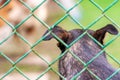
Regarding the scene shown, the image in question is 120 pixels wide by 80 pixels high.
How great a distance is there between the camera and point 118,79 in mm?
6125

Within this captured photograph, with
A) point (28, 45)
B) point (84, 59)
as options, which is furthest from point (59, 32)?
point (28, 45)

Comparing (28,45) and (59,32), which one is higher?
(28,45)

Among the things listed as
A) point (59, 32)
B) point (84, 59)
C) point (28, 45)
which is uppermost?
point (28, 45)

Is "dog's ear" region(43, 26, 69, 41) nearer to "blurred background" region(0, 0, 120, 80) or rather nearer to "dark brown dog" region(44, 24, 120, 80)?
"dark brown dog" region(44, 24, 120, 80)

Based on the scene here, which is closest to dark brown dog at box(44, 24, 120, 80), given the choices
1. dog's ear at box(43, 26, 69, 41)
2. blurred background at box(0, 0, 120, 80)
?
dog's ear at box(43, 26, 69, 41)

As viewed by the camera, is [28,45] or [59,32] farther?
[28,45]

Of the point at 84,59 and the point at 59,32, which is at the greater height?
the point at 59,32

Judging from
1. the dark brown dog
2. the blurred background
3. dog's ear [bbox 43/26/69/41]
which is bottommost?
the dark brown dog

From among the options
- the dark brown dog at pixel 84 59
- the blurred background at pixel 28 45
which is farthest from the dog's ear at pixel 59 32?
the blurred background at pixel 28 45

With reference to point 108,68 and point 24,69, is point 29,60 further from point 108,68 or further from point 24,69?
point 108,68

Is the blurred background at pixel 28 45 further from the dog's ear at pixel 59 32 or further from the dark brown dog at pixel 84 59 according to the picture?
the dog's ear at pixel 59 32

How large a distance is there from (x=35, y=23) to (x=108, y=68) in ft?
14.5

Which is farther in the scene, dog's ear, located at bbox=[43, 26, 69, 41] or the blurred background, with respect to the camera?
the blurred background

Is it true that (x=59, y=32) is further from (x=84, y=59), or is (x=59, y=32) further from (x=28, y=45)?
(x=28, y=45)
